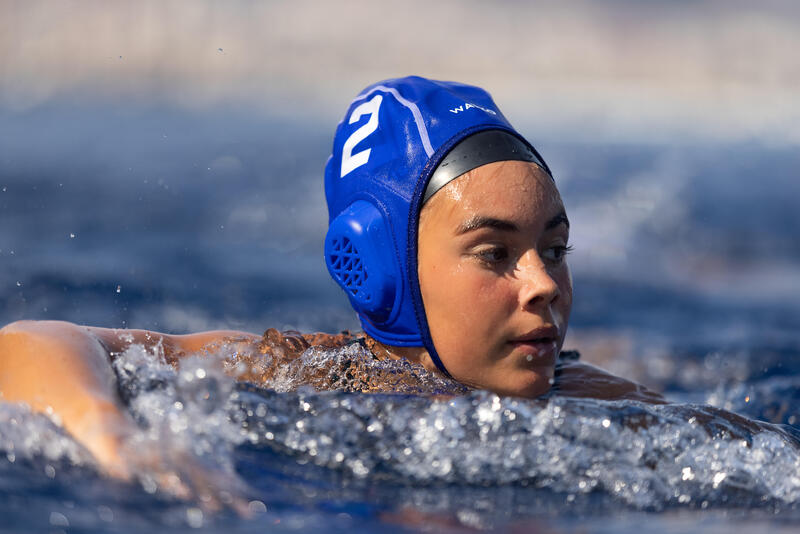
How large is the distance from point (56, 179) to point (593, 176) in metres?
6.88

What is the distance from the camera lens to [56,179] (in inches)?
453

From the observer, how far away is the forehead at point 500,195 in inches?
120

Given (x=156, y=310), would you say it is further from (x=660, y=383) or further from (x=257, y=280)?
(x=660, y=383)

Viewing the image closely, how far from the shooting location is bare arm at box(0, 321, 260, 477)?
2.42 metres

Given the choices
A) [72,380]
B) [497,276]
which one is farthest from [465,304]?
[72,380]

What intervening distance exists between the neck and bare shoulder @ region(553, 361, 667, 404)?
26.7 inches

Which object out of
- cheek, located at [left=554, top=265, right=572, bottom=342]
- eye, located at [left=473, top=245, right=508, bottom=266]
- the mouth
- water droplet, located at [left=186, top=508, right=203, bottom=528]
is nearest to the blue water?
water droplet, located at [left=186, top=508, right=203, bottom=528]

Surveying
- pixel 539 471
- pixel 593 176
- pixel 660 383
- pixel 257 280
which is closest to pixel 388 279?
pixel 539 471

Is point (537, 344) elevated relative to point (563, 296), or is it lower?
lower

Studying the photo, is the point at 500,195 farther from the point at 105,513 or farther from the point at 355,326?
the point at 355,326

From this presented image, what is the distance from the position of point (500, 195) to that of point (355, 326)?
355cm

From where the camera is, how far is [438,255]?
10.2 feet

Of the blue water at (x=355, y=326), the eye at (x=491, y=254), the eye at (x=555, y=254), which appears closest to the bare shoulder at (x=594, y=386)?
the blue water at (x=355, y=326)

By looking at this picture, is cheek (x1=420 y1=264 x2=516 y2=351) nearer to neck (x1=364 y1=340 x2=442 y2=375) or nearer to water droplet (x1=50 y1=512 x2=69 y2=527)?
neck (x1=364 y1=340 x2=442 y2=375)
